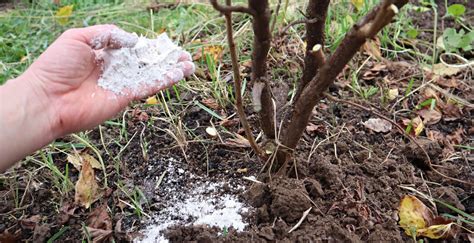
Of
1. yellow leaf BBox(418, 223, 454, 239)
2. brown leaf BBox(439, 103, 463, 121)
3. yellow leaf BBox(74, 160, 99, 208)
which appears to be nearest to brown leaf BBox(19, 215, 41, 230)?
yellow leaf BBox(74, 160, 99, 208)

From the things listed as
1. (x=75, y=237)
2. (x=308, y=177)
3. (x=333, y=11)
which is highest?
(x=333, y=11)

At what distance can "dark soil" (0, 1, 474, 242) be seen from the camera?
130cm

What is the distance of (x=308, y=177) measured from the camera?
142cm

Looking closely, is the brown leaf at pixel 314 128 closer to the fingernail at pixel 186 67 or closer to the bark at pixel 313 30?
the bark at pixel 313 30

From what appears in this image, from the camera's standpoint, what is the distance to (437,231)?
1.25 metres

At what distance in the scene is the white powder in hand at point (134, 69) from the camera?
1446 millimetres

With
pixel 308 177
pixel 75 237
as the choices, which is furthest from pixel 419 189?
pixel 75 237

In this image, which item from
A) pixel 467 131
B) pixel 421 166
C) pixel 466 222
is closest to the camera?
pixel 466 222

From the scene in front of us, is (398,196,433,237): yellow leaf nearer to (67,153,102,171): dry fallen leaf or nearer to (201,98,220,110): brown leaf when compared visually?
(201,98,220,110): brown leaf

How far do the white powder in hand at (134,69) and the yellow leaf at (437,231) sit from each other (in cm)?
85

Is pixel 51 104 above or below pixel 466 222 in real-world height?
above

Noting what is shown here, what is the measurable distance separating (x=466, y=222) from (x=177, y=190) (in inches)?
33.0

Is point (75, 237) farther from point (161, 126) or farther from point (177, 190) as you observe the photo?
point (161, 126)

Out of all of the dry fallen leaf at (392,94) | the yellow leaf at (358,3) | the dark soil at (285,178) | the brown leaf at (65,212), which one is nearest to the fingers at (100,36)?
the dark soil at (285,178)
